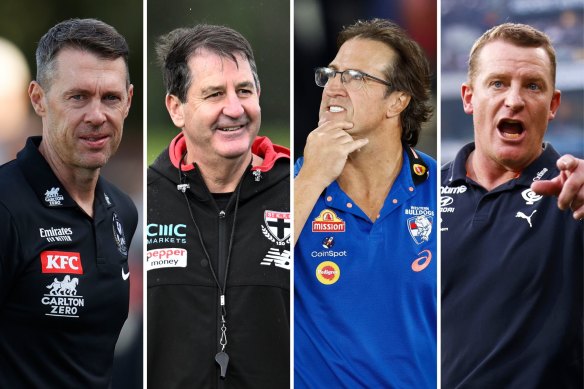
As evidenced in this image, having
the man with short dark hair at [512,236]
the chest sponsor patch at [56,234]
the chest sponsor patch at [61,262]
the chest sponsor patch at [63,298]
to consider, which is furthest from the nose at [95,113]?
the man with short dark hair at [512,236]

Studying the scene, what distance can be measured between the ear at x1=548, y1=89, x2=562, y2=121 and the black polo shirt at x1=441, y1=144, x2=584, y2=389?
0.48 feet

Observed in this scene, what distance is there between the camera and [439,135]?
4020mm

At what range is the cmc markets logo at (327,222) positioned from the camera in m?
3.99

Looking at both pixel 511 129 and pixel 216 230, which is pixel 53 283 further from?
pixel 511 129

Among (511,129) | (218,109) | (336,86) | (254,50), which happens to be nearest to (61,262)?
(218,109)

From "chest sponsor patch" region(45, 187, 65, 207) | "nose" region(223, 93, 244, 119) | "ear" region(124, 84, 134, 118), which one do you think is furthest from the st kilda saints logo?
"chest sponsor patch" region(45, 187, 65, 207)

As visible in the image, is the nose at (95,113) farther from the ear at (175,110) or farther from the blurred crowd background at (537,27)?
the blurred crowd background at (537,27)

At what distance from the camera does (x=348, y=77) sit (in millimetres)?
3973

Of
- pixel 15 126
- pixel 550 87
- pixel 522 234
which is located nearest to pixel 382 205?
pixel 522 234

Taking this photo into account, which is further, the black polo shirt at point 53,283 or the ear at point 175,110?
the ear at point 175,110

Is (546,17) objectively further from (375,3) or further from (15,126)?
(15,126)

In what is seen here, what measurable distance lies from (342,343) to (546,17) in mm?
1857

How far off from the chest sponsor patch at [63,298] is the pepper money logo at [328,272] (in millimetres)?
1122

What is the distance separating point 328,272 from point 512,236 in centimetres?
89
